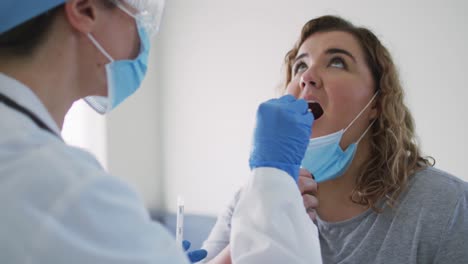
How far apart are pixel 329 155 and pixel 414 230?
334 millimetres

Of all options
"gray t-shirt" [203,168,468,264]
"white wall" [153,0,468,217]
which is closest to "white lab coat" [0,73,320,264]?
"gray t-shirt" [203,168,468,264]

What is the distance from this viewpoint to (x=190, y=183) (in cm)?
269

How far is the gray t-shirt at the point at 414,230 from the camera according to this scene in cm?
109

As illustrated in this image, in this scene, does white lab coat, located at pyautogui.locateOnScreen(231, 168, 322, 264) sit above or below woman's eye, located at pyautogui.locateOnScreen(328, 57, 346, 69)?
below

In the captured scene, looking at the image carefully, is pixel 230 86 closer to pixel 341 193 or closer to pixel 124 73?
pixel 341 193

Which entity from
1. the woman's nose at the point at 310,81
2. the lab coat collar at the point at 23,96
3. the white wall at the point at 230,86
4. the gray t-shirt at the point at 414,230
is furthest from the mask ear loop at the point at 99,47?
the white wall at the point at 230,86

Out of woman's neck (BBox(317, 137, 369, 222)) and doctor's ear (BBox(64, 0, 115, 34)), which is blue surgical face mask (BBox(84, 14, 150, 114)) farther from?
woman's neck (BBox(317, 137, 369, 222))

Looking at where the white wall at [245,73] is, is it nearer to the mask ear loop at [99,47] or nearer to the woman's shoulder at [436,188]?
the woman's shoulder at [436,188]

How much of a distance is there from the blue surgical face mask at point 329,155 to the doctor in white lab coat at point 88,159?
300 millimetres

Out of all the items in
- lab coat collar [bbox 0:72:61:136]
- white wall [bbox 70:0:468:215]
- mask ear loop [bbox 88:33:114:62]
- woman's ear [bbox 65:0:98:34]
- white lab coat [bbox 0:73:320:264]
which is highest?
woman's ear [bbox 65:0:98:34]

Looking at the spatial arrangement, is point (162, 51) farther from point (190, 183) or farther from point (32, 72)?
point (32, 72)

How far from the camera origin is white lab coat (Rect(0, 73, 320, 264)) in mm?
449

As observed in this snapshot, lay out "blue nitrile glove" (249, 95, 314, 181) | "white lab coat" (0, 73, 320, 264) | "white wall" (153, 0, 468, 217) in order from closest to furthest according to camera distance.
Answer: "white lab coat" (0, 73, 320, 264), "blue nitrile glove" (249, 95, 314, 181), "white wall" (153, 0, 468, 217)

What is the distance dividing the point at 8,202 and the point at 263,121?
62 cm
